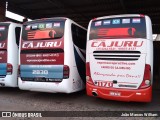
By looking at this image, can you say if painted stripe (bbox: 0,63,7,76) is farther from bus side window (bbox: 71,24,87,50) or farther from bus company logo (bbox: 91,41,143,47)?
bus company logo (bbox: 91,41,143,47)

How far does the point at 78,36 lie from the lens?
8719mm

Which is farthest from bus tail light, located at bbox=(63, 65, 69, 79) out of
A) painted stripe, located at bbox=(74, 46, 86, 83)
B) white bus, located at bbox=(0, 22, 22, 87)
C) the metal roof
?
the metal roof

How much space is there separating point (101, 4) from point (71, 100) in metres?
6.83

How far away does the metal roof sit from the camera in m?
12.8

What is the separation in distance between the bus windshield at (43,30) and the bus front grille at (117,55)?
1.42 metres

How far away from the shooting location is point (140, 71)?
6.76 m

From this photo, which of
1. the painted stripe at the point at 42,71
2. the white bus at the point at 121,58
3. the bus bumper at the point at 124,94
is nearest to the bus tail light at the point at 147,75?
the white bus at the point at 121,58

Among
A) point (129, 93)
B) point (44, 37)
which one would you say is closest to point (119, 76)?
point (129, 93)

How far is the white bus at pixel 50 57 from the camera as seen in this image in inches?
299

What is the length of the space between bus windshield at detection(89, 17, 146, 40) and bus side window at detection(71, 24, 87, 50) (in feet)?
2.80

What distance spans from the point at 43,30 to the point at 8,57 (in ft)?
6.19

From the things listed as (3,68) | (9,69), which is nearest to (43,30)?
(9,69)

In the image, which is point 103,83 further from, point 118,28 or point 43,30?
point 43,30

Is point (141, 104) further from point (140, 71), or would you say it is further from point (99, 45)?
point (99, 45)
